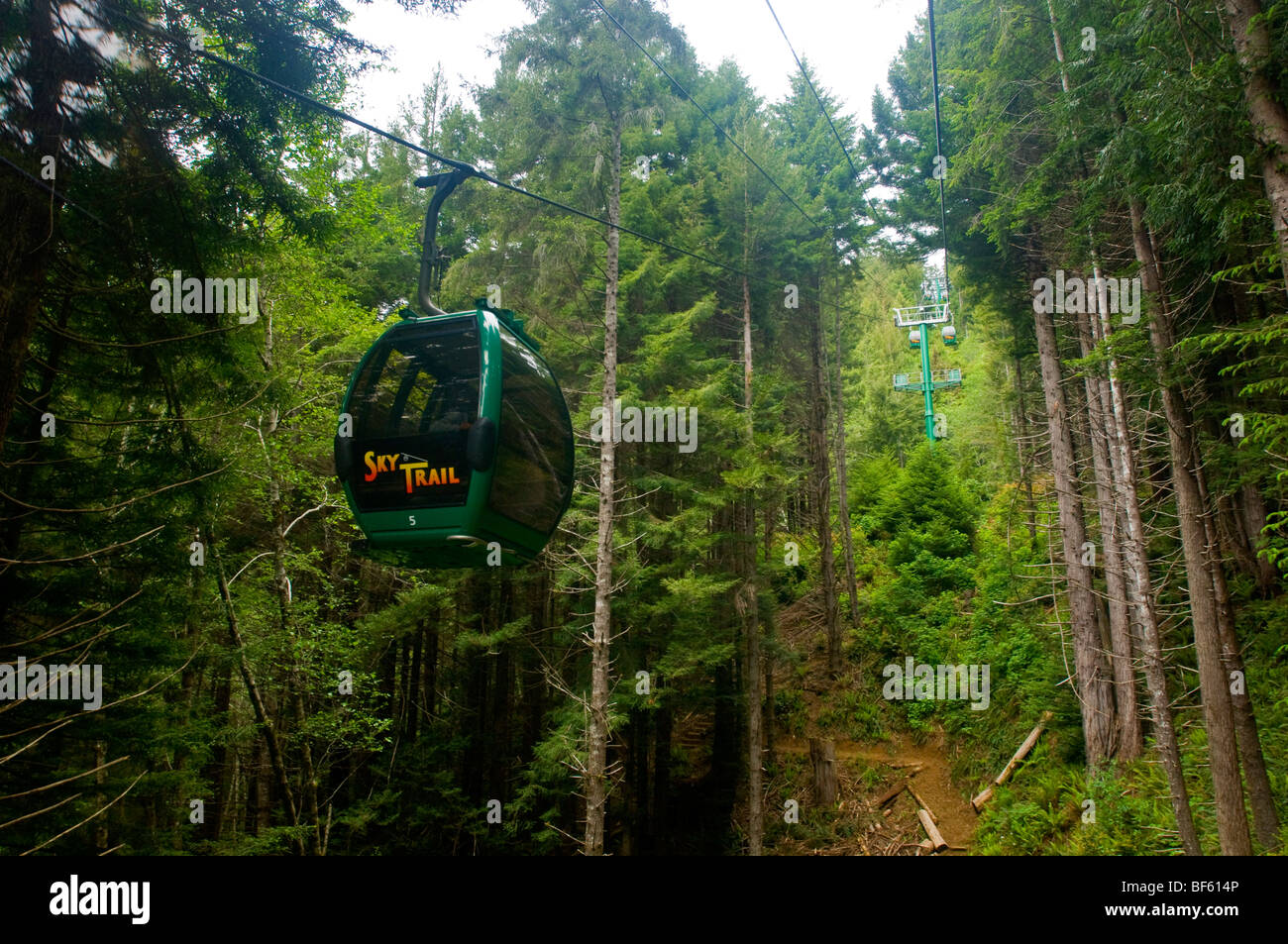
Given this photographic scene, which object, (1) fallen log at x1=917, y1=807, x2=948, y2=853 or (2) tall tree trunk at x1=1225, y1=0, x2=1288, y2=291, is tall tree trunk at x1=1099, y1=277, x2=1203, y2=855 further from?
(1) fallen log at x1=917, y1=807, x2=948, y2=853

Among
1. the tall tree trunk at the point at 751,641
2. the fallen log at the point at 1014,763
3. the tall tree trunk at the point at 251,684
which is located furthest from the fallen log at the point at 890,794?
the tall tree trunk at the point at 251,684

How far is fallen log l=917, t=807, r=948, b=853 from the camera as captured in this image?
12.7 meters

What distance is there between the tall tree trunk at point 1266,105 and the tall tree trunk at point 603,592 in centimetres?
658

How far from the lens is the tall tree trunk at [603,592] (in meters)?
9.58

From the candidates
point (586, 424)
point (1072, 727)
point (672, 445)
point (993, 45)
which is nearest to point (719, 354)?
point (672, 445)

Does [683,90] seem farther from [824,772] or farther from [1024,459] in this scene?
[824,772]

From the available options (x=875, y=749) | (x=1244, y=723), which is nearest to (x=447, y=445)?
(x=1244, y=723)

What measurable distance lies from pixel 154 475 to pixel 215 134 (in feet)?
9.01

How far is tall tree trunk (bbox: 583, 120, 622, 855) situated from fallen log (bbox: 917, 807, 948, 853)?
264 inches

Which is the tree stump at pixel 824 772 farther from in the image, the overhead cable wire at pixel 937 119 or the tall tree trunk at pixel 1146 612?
the overhead cable wire at pixel 937 119

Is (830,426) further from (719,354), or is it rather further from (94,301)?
(94,301)

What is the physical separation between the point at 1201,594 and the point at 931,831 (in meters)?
7.97

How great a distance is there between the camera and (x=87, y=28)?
15.0ft

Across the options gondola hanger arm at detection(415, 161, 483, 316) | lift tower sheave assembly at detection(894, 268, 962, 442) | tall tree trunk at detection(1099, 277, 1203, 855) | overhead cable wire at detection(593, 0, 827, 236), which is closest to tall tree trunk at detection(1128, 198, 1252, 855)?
tall tree trunk at detection(1099, 277, 1203, 855)
